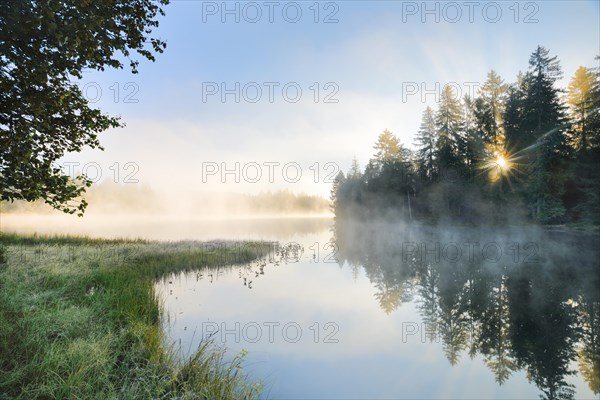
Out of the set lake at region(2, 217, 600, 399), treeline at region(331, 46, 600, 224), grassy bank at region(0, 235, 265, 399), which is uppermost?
treeline at region(331, 46, 600, 224)

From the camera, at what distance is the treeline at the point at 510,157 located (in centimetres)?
2775

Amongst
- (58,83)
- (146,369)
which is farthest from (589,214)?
(58,83)

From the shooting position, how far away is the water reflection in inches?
304

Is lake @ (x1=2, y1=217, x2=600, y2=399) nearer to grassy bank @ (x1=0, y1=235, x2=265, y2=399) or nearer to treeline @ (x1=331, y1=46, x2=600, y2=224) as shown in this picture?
grassy bank @ (x1=0, y1=235, x2=265, y2=399)

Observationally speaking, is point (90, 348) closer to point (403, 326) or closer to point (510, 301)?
point (403, 326)

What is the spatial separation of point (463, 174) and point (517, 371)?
36.3m

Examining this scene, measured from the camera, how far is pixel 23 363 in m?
4.67

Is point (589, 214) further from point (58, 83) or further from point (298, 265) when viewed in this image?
point (58, 83)

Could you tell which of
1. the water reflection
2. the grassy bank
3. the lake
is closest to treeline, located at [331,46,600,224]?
the water reflection

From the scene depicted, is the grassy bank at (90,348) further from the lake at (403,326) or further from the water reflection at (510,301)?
the water reflection at (510,301)

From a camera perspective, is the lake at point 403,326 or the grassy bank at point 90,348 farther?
the lake at point 403,326

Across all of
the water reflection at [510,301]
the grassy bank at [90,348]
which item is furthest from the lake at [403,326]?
the grassy bank at [90,348]

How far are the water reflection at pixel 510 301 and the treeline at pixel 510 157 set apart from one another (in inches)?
228

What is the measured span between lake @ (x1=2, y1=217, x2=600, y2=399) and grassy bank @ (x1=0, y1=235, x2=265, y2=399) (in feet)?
2.73
